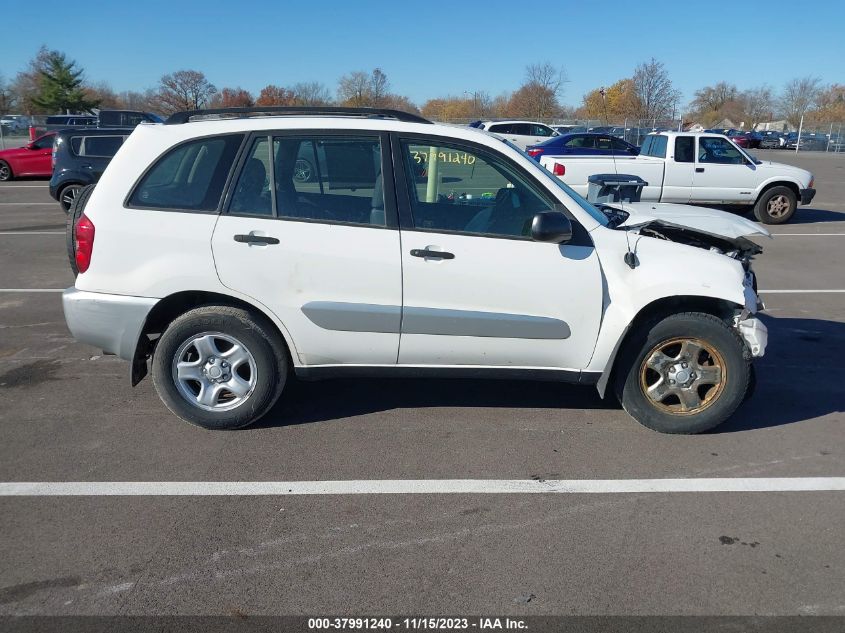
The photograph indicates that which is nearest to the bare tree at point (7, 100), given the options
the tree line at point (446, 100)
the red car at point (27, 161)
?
the tree line at point (446, 100)

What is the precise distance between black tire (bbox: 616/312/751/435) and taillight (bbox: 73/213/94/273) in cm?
330

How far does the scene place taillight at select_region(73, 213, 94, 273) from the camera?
431cm

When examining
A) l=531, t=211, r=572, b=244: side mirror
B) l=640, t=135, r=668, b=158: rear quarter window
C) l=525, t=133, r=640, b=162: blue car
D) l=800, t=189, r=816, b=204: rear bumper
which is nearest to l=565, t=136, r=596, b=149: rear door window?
l=525, t=133, r=640, b=162: blue car

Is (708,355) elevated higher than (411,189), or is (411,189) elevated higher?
(411,189)

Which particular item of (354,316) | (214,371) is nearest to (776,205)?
(354,316)

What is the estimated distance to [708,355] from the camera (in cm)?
446

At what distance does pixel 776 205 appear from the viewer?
1448cm

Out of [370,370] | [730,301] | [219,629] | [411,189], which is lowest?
[219,629]

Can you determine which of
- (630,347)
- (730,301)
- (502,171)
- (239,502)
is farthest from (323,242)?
(730,301)

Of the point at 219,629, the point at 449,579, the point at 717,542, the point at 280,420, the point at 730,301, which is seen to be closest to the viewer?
the point at 219,629

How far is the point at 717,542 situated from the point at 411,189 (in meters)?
2.52

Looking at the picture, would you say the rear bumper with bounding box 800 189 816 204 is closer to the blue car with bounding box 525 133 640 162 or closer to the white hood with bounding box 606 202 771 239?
the blue car with bounding box 525 133 640 162

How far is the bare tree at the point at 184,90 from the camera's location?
51034 mm

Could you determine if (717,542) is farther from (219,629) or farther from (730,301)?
(219,629)
